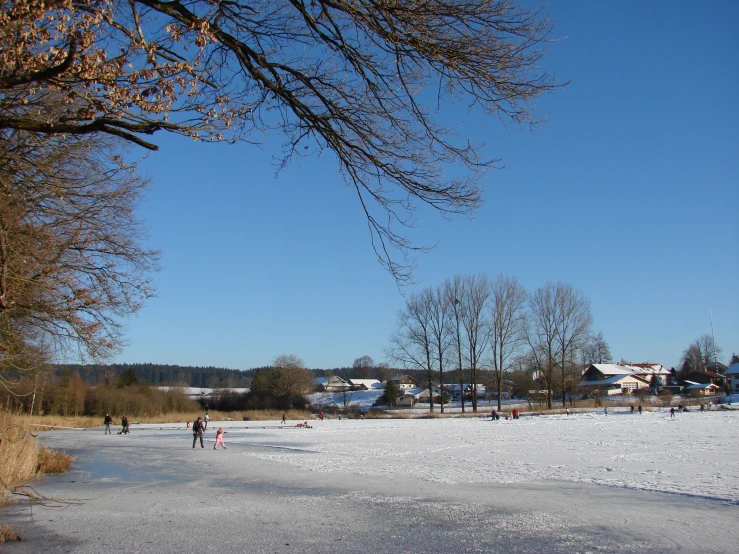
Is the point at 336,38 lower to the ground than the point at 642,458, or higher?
higher

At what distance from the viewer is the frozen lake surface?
295 inches

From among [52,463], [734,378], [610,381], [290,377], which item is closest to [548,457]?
[52,463]

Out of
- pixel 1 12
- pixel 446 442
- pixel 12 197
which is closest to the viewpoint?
pixel 1 12

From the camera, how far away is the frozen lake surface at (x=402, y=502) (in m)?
7.49

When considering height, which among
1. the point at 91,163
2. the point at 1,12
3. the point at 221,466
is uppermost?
the point at 91,163

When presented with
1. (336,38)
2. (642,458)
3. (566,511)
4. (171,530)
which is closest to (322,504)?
(171,530)

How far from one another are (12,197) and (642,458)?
16512 mm

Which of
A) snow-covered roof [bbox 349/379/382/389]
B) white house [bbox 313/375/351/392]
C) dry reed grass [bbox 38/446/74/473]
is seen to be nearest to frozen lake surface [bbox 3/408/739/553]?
dry reed grass [bbox 38/446/74/473]

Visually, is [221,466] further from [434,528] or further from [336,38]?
[336,38]

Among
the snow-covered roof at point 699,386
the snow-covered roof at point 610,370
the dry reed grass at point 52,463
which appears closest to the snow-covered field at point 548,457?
the dry reed grass at point 52,463

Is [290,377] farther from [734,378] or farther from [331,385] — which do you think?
[734,378]

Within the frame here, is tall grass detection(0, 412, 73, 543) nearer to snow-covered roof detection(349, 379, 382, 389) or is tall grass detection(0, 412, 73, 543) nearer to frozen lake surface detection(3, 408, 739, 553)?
frozen lake surface detection(3, 408, 739, 553)

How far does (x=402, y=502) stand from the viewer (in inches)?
405

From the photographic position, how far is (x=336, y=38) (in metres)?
5.60
